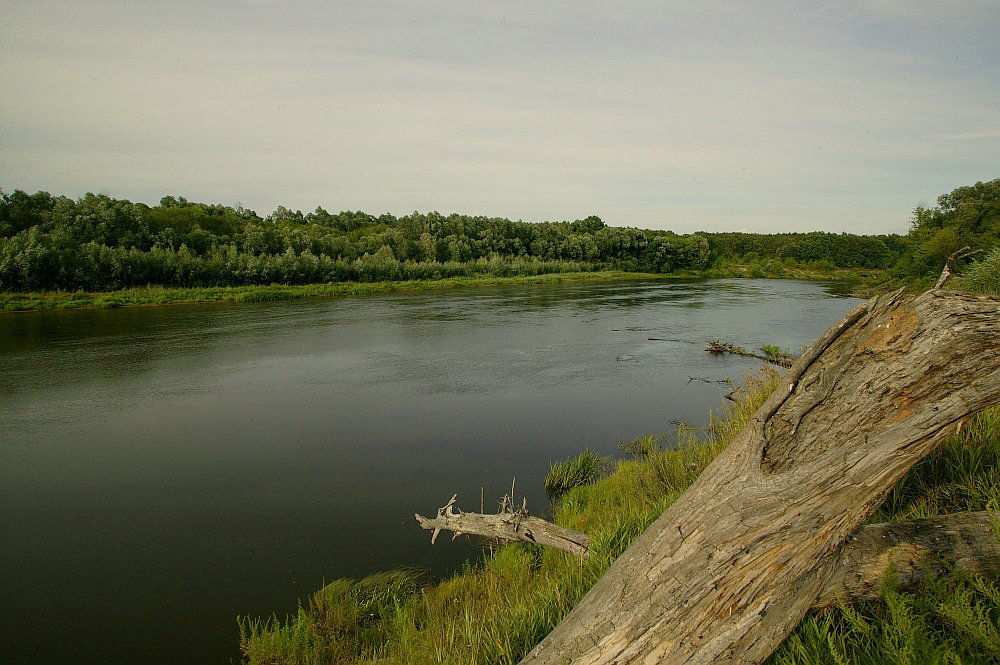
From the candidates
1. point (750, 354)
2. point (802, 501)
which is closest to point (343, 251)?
point (750, 354)

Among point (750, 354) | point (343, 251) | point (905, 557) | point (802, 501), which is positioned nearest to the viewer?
point (802, 501)

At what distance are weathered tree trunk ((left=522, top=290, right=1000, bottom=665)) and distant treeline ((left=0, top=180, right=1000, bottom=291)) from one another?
80.3 ft

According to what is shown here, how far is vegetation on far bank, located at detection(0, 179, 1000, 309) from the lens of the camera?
26.9 metres

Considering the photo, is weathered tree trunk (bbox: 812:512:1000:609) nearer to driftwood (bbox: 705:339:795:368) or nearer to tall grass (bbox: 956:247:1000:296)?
driftwood (bbox: 705:339:795:368)

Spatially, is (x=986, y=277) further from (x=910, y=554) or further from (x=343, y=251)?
(x=343, y=251)

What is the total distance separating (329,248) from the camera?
44.3m

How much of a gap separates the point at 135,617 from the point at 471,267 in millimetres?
45853

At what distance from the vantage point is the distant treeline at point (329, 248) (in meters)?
27.1

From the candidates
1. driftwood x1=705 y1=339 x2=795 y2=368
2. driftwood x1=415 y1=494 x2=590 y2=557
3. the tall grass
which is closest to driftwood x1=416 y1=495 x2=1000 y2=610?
driftwood x1=415 y1=494 x2=590 y2=557

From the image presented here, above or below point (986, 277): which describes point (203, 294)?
below

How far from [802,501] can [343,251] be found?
45957 millimetres

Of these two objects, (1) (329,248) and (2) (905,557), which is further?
(1) (329,248)

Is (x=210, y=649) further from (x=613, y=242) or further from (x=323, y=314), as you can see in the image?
(x=613, y=242)

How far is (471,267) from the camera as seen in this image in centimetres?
4972
